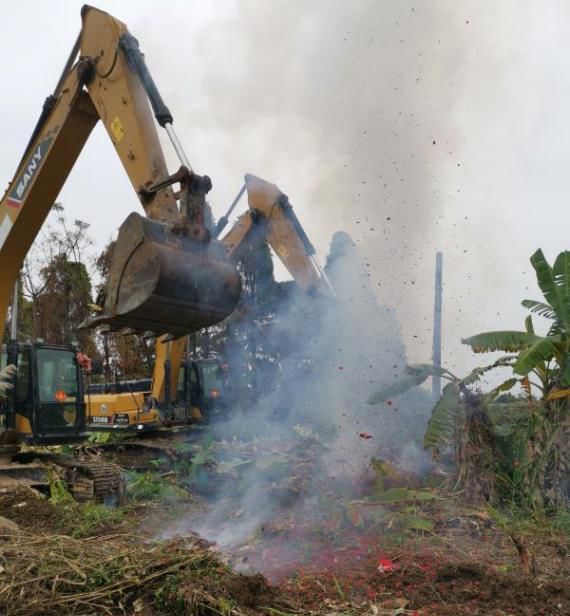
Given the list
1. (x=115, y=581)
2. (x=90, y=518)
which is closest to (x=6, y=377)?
(x=90, y=518)

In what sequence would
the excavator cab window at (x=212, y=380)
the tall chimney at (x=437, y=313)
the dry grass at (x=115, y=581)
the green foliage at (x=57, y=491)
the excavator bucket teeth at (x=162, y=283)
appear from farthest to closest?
the excavator cab window at (x=212, y=380) < the tall chimney at (x=437, y=313) < the green foliage at (x=57, y=491) < the excavator bucket teeth at (x=162, y=283) < the dry grass at (x=115, y=581)

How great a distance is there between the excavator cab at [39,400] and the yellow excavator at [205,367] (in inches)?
38.1

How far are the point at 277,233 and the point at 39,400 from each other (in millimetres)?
4429

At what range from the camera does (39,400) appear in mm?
8562

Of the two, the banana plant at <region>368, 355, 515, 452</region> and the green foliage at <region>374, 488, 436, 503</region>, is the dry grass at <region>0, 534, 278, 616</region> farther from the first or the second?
the banana plant at <region>368, 355, 515, 452</region>

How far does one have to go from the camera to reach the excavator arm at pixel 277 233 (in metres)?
10.2

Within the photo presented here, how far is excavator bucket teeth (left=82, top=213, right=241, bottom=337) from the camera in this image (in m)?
4.89

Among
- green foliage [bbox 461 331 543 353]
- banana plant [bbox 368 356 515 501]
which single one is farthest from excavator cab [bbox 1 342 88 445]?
green foliage [bbox 461 331 543 353]

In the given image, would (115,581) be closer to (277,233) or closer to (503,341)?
(503,341)

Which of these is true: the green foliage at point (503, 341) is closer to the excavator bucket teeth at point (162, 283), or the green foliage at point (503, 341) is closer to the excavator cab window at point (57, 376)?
the excavator bucket teeth at point (162, 283)

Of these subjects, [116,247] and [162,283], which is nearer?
[162,283]

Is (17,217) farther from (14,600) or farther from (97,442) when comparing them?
(97,442)

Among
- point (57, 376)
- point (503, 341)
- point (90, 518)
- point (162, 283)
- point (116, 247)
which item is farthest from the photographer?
point (57, 376)

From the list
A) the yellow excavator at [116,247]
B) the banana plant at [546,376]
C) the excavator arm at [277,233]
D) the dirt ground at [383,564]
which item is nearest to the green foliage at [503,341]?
the banana plant at [546,376]
